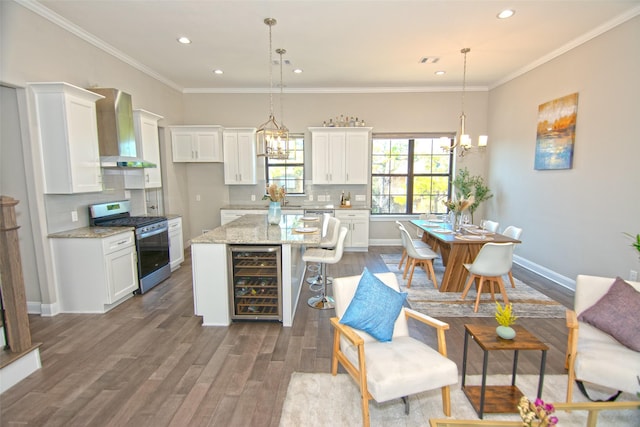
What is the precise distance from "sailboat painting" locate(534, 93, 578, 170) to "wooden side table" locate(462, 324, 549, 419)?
333cm

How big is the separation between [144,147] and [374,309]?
13.5ft

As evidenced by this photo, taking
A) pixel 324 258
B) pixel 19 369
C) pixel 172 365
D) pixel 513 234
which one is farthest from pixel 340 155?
pixel 19 369

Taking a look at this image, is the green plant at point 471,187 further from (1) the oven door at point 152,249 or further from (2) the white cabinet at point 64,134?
(2) the white cabinet at point 64,134

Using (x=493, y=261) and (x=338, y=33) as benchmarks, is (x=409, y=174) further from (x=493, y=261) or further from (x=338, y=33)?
(x=338, y=33)

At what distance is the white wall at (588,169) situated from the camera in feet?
10.9

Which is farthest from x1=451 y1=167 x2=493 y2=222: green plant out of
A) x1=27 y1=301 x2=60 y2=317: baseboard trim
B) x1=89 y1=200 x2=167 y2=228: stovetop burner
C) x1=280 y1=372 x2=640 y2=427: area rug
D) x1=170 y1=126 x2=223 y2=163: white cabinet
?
x1=27 y1=301 x2=60 y2=317: baseboard trim

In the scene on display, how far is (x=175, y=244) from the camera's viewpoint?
4.91m

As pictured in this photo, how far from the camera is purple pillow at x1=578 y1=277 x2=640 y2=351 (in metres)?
1.99

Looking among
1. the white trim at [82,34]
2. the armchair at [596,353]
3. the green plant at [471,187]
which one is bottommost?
the armchair at [596,353]

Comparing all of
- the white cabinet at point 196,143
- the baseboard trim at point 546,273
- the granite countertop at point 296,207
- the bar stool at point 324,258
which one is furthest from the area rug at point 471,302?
the white cabinet at point 196,143

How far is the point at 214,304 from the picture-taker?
3.13 m

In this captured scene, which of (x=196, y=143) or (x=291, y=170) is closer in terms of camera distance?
(x=196, y=143)

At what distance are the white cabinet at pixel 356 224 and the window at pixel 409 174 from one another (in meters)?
0.72

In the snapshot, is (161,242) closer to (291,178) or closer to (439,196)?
(291,178)
